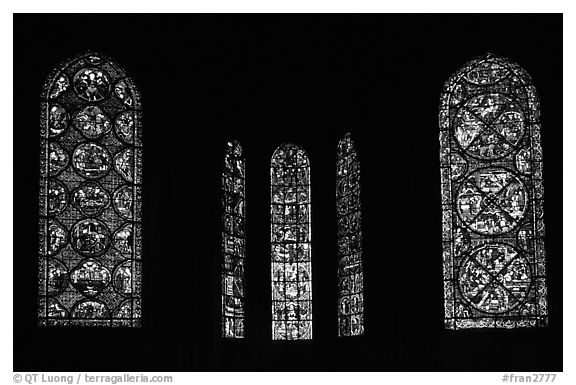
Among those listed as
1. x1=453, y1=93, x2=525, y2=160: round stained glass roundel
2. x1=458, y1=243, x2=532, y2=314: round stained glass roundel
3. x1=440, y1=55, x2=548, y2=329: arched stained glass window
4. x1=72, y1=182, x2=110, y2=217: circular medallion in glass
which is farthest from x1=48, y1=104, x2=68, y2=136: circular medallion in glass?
x1=458, y1=243, x2=532, y2=314: round stained glass roundel

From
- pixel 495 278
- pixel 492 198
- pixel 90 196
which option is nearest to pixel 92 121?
pixel 90 196

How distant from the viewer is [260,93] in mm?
25938

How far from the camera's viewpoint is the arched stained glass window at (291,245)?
25.3 meters

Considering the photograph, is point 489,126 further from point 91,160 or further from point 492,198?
point 91,160

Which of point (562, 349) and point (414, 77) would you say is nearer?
point (562, 349)

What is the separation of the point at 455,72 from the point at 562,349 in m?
4.32

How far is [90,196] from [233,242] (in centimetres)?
212

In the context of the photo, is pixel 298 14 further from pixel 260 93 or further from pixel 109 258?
pixel 109 258

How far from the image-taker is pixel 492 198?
2495 centimetres

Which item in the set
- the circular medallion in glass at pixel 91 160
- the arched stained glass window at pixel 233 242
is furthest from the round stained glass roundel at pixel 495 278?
the circular medallion in glass at pixel 91 160

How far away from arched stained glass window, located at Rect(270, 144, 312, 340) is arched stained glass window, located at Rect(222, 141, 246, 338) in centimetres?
45

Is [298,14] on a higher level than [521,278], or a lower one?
higher

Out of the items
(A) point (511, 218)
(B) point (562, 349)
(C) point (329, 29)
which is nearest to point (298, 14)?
(C) point (329, 29)

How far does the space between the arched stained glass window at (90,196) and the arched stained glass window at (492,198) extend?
4257mm
